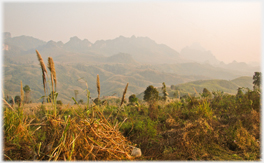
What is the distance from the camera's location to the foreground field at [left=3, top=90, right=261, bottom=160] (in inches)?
93.7

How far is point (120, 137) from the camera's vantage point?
2852 mm

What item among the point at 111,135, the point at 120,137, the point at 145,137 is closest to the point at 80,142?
the point at 111,135

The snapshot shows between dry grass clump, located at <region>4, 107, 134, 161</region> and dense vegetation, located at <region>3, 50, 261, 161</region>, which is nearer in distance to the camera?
dry grass clump, located at <region>4, 107, 134, 161</region>

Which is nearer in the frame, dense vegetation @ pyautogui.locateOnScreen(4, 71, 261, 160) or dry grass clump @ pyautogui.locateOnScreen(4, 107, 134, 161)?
dry grass clump @ pyautogui.locateOnScreen(4, 107, 134, 161)

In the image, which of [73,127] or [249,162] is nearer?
[73,127]

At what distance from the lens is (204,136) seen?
4.77 meters

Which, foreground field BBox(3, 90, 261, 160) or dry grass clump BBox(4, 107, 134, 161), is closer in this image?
dry grass clump BBox(4, 107, 134, 161)

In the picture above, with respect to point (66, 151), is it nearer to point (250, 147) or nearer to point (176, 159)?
point (176, 159)

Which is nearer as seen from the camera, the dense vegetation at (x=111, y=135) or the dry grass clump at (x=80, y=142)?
the dry grass clump at (x=80, y=142)

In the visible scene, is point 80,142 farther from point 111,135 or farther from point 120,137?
point 120,137

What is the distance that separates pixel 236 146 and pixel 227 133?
1.94 feet

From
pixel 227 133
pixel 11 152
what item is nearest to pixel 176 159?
pixel 227 133

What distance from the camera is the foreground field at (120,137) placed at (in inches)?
93.7

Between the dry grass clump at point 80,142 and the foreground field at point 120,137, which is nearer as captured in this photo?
the dry grass clump at point 80,142
